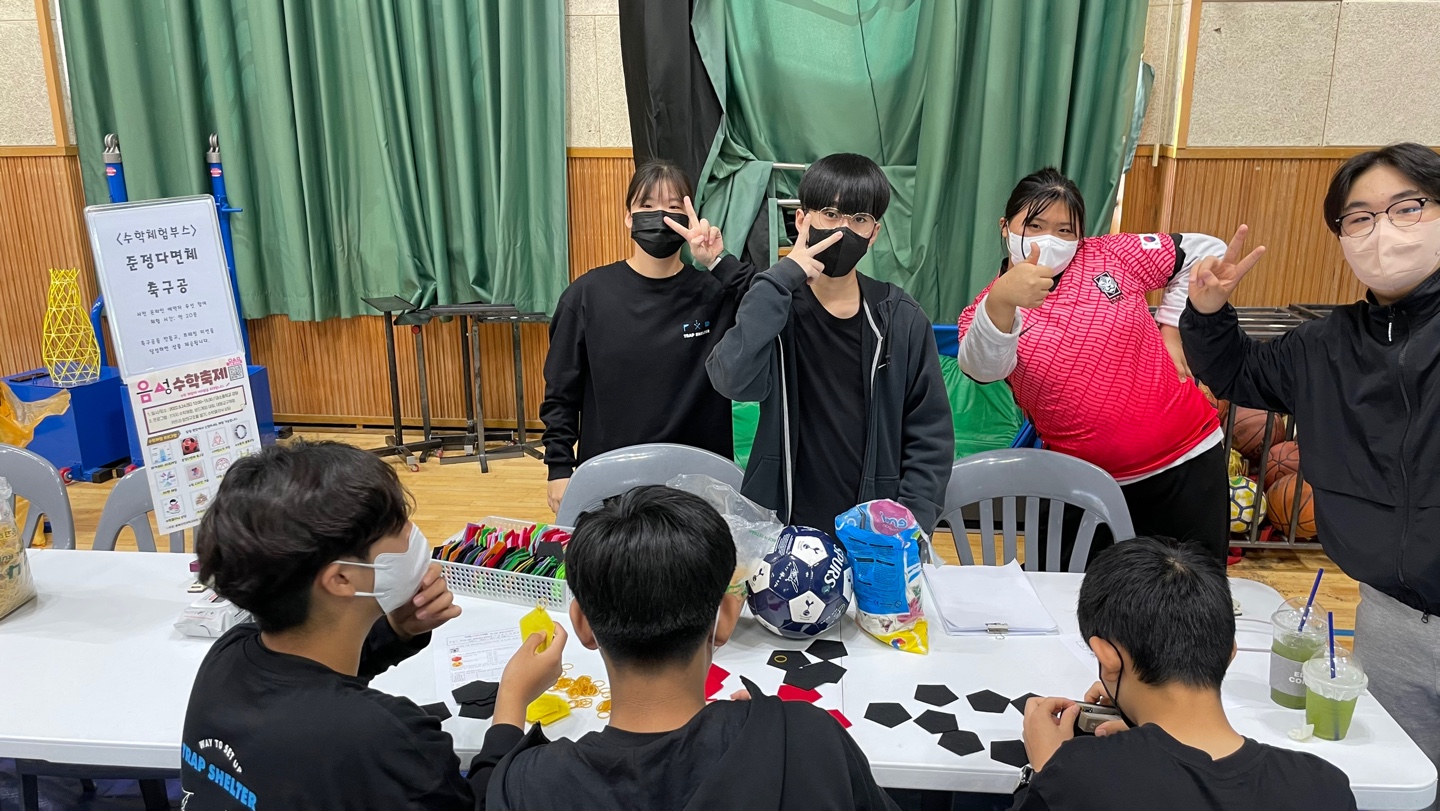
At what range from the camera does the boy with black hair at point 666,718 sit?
3.26 ft

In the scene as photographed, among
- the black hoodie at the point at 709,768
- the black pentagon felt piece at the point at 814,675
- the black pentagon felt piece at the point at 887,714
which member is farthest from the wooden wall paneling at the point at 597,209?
the black hoodie at the point at 709,768

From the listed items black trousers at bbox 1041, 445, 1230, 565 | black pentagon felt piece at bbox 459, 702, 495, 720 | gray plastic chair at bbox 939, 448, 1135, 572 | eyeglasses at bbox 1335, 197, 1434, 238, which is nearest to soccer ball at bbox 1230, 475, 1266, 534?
black trousers at bbox 1041, 445, 1230, 565

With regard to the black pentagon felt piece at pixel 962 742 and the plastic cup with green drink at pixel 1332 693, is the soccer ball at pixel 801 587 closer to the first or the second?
the black pentagon felt piece at pixel 962 742

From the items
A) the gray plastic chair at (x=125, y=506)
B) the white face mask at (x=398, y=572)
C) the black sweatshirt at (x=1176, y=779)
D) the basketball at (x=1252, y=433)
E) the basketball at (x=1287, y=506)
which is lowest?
the basketball at (x=1287, y=506)

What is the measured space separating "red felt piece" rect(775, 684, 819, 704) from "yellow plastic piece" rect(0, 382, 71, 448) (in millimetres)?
4053

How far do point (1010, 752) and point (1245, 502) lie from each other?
2.55 meters

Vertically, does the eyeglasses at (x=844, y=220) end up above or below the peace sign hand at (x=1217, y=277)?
above

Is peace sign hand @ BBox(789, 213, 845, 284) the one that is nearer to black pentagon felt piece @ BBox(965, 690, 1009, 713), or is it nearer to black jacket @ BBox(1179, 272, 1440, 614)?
black jacket @ BBox(1179, 272, 1440, 614)

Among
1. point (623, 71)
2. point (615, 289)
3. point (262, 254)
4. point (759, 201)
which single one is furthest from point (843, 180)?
point (262, 254)

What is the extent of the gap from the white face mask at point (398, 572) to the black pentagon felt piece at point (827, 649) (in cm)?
64

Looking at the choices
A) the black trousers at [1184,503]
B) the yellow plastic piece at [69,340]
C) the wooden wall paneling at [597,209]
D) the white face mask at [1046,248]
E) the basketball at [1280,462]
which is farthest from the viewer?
the wooden wall paneling at [597,209]

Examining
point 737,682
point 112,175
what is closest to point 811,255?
point 737,682

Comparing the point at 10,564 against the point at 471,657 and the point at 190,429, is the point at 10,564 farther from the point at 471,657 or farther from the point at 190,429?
the point at 471,657

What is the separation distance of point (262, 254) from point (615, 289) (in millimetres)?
3275
